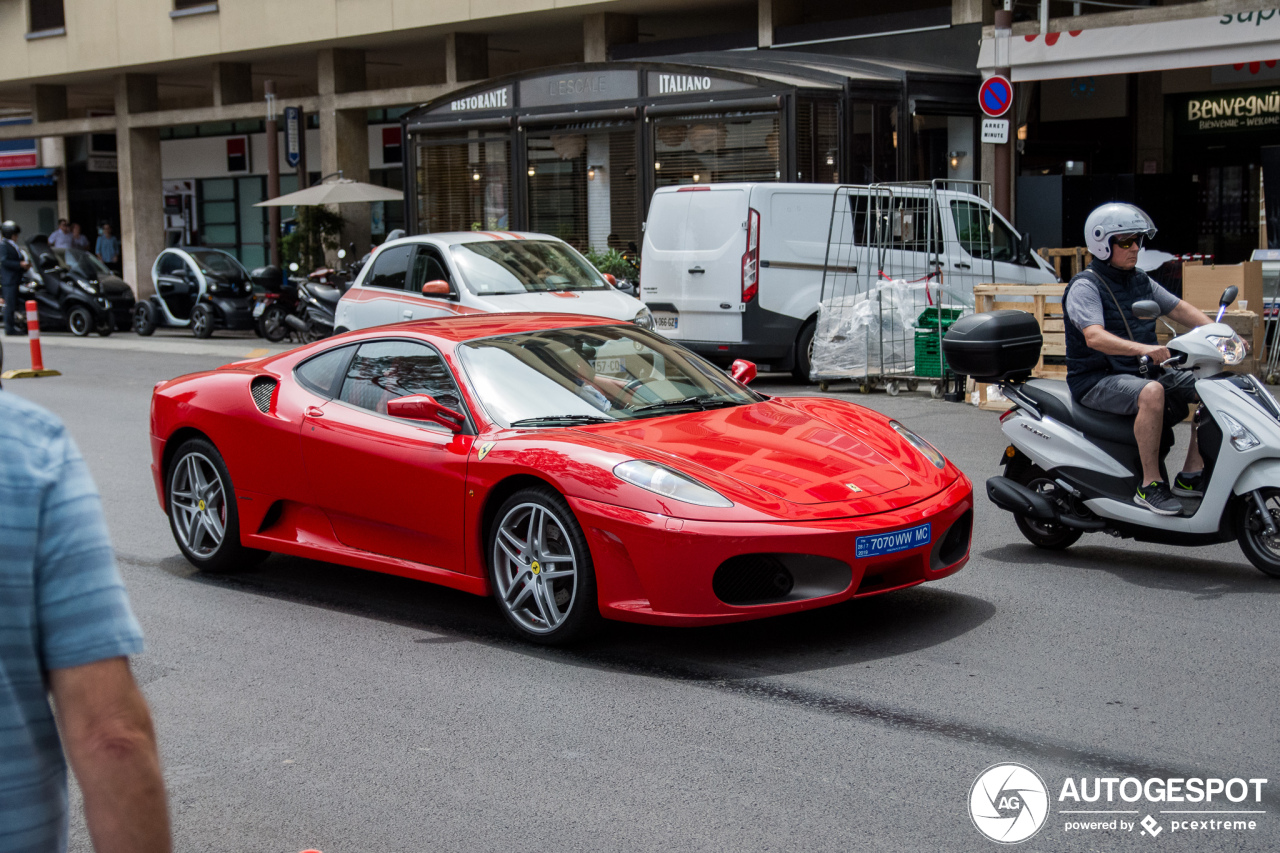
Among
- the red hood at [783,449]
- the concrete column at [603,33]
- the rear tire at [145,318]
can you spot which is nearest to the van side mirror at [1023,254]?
the red hood at [783,449]

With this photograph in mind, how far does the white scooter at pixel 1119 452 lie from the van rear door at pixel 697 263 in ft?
26.0

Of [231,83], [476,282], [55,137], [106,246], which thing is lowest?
[476,282]

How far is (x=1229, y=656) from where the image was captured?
5.22 metres

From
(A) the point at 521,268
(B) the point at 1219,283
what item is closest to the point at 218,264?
(A) the point at 521,268

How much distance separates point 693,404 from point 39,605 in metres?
4.72

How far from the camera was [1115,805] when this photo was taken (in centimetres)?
385

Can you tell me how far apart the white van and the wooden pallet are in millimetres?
A: 1733

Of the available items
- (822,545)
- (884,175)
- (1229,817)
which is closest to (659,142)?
(884,175)

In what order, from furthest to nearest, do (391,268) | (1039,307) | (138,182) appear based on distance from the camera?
(138,182) < (391,268) < (1039,307)

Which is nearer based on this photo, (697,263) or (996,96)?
(697,263)

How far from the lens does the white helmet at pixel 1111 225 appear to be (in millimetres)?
6652

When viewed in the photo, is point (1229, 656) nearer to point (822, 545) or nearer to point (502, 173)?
point (822, 545)

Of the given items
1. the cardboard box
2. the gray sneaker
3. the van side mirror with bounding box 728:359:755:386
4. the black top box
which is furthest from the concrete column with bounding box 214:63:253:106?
the gray sneaker

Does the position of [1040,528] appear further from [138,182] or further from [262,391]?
[138,182]
